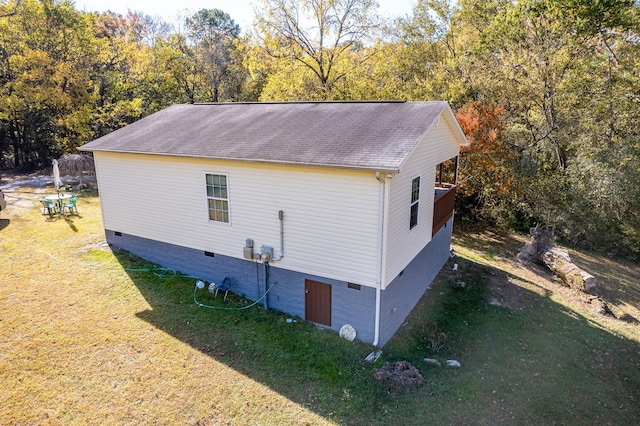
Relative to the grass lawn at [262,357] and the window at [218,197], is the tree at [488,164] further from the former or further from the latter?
the window at [218,197]

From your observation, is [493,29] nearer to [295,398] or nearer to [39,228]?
[295,398]

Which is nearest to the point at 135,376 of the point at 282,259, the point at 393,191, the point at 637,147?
the point at 282,259

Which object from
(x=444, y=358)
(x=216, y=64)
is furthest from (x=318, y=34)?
(x=444, y=358)

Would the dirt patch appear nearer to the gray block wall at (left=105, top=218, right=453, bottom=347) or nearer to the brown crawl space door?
the gray block wall at (left=105, top=218, right=453, bottom=347)

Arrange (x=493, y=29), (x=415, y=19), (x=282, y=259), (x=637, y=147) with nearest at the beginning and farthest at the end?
(x=282, y=259)
(x=637, y=147)
(x=493, y=29)
(x=415, y=19)

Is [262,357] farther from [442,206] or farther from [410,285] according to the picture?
[442,206]

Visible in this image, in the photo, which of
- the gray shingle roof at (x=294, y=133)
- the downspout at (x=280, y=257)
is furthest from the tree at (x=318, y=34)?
the downspout at (x=280, y=257)
